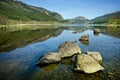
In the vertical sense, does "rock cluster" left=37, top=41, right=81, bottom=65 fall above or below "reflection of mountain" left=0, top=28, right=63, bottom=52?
above

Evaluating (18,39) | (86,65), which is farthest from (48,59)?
(18,39)

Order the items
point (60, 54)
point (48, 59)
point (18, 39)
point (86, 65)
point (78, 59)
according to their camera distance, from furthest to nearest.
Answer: point (18, 39)
point (60, 54)
point (48, 59)
point (78, 59)
point (86, 65)

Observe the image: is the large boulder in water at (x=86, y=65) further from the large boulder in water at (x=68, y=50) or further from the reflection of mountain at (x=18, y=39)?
the reflection of mountain at (x=18, y=39)

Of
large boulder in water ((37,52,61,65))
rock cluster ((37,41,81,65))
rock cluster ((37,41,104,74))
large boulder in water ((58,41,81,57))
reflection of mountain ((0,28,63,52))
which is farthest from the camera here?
reflection of mountain ((0,28,63,52))

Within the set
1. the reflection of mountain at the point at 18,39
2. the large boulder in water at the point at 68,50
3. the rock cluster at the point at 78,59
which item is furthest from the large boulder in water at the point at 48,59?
the reflection of mountain at the point at 18,39

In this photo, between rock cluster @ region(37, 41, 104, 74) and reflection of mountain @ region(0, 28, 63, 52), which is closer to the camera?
rock cluster @ region(37, 41, 104, 74)

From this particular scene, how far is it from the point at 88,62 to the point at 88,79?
308 centimetres

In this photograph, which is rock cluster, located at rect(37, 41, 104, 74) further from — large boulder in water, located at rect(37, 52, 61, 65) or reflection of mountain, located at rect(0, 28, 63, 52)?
reflection of mountain, located at rect(0, 28, 63, 52)

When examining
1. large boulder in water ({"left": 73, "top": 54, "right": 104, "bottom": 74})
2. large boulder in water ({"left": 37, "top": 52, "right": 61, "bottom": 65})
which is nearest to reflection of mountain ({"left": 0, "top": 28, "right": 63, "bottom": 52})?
large boulder in water ({"left": 37, "top": 52, "right": 61, "bottom": 65})

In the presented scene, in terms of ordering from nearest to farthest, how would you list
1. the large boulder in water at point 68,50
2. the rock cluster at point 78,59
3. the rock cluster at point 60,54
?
1. the rock cluster at point 78,59
2. the rock cluster at point 60,54
3. the large boulder in water at point 68,50

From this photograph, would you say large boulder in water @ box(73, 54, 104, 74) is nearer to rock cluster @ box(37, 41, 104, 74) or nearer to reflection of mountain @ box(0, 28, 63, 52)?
rock cluster @ box(37, 41, 104, 74)

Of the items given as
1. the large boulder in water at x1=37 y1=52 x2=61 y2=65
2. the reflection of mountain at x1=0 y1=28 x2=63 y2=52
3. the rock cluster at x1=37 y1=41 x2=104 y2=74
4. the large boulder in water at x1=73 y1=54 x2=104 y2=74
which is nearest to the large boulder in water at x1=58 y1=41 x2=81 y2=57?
the rock cluster at x1=37 y1=41 x2=104 y2=74

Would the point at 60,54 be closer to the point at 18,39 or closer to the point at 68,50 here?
the point at 68,50

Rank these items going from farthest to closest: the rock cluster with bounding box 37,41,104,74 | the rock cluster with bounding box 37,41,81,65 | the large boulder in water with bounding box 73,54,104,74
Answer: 1. the rock cluster with bounding box 37,41,81,65
2. the rock cluster with bounding box 37,41,104,74
3. the large boulder in water with bounding box 73,54,104,74
